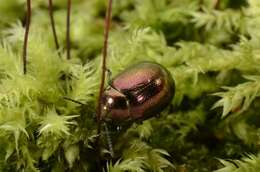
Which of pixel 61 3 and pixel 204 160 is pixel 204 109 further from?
pixel 61 3

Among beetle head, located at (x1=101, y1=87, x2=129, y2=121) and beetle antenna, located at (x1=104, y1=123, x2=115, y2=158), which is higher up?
beetle head, located at (x1=101, y1=87, x2=129, y2=121)

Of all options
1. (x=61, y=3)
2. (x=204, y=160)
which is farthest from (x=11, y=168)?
(x=61, y=3)

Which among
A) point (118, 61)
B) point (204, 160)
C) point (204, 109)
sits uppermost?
point (118, 61)

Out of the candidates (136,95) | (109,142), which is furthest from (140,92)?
(109,142)

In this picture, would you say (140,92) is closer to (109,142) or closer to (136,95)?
(136,95)

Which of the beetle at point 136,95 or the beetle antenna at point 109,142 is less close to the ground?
the beetle at point 136,95

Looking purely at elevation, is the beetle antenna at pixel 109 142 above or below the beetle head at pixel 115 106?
below
